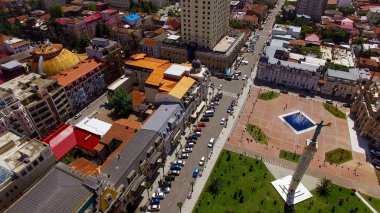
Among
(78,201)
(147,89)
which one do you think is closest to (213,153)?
(147,89)

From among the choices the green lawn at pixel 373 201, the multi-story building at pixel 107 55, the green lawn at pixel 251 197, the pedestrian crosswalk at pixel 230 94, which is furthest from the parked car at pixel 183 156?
the multi-story building at pixel 107 55

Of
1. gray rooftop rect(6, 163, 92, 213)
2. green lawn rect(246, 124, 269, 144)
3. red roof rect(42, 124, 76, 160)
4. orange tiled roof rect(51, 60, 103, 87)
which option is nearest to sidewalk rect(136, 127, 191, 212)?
gray rooftop rect(6, 163, 92, 213)

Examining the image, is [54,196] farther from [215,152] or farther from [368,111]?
[368,111]

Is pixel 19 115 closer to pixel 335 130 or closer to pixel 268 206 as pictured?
pixel 268 206

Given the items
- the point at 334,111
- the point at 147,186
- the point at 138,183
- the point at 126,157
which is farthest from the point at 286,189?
the point at 334,111

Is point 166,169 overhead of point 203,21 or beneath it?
beneath

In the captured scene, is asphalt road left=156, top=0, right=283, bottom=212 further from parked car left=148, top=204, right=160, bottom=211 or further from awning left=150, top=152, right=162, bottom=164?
awning left=150, top=152, right=162, bottom=164

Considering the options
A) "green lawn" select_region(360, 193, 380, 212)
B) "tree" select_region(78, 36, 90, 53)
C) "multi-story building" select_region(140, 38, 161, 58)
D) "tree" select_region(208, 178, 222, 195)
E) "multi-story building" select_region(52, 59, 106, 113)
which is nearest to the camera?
"green lawn" select_region(360, 193, 380, 212)
